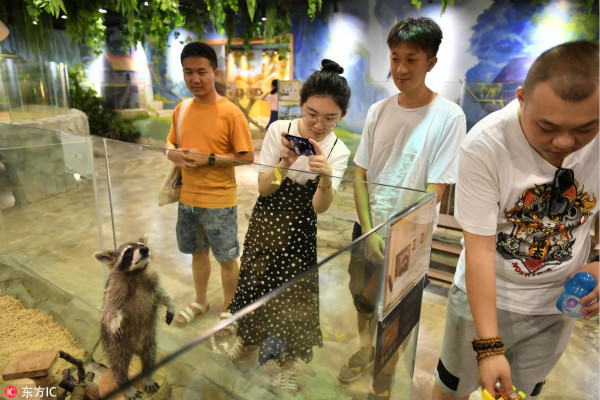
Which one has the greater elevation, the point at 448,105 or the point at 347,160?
the point at 448,105

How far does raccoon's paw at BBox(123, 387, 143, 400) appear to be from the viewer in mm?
439

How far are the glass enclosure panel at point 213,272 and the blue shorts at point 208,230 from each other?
4cm

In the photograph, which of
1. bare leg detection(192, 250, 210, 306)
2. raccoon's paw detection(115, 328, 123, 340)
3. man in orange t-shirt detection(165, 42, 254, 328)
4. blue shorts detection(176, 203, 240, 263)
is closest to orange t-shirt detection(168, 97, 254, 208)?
man in orange t-shirt detection(165, 42, 254, 328)

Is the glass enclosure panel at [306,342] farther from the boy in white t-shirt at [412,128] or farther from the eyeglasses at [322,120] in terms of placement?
the eyeglasses at [322,120]

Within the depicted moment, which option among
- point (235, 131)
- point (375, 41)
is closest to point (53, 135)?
point (235, 131)

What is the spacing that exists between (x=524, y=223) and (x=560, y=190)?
0.35 feet

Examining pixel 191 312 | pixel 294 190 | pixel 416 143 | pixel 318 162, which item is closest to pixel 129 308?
pixel 191 312

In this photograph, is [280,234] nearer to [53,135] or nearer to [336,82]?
[336,82]

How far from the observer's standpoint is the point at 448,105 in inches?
51.3

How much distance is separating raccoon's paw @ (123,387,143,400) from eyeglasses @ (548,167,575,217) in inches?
35.7

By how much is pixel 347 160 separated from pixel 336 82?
28 cm

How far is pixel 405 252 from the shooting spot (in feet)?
2.79

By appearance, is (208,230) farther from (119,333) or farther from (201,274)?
(119,333)

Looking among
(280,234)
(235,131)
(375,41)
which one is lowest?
(280,234)
